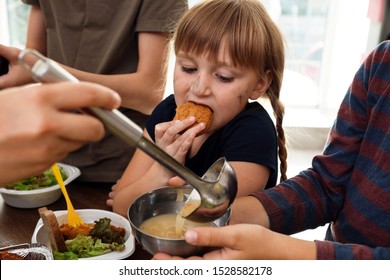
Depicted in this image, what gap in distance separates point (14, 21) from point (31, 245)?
322cm

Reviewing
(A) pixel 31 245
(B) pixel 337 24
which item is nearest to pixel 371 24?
(B) pixel 337 24

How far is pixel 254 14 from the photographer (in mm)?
1300

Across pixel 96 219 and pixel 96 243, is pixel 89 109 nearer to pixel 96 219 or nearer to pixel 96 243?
pixel 96 243

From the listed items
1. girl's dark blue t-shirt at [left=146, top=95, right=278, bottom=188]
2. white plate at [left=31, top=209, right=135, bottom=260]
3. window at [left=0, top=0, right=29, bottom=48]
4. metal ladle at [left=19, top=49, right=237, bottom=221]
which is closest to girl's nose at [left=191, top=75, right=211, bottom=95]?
girl's dark blue t-shirt at [left=146, top=95, right=278, bottom=188]

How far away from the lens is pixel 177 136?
1.26 metres

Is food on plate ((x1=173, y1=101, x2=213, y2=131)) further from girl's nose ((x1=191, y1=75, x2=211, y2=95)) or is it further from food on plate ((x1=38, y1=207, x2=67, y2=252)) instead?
food on plate ((x1=38, y1=207, x2=67, y2=252))

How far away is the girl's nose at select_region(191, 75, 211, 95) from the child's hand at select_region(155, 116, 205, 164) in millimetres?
88

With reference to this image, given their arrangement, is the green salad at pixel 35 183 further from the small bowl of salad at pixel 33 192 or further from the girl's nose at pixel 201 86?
the girl's nose at pixel 201 86

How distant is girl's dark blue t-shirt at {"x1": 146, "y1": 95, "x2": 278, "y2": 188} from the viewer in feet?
4.20

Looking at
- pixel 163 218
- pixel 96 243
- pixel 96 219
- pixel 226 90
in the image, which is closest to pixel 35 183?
pixel 96 219

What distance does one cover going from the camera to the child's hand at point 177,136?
120 cm

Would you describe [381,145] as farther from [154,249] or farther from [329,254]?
[154,249]

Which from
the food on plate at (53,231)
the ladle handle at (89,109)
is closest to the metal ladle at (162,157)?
the ladle handle at (89,109)

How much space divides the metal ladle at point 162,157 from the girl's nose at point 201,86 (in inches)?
12.1
